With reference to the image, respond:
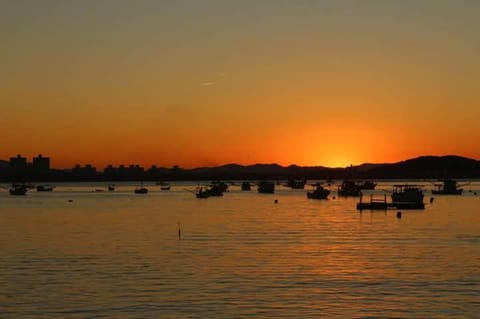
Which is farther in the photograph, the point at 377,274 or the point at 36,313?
the point at 377,274

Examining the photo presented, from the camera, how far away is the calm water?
127 feet

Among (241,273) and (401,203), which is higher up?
(401,203)

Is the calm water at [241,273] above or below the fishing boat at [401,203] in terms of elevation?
below

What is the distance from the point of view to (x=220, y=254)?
62156 millimetres

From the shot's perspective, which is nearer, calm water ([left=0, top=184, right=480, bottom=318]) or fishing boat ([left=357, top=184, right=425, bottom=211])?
calm water ([left=0, top=184, right=480, bottom=318])

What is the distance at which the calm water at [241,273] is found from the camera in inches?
1519

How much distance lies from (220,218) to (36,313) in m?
77.5

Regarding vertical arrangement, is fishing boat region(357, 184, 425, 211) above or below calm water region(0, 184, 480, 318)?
above

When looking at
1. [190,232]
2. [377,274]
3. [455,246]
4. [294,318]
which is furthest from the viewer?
[190,232]

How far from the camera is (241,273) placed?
166ft

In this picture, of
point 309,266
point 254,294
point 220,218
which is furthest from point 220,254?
point 220,218

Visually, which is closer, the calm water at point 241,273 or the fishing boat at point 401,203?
the calm water at point 241,273

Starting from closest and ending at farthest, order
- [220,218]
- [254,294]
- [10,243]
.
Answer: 1. [254,294]
2. [10,243]
3. [220,218]

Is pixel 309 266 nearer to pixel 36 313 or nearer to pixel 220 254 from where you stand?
pixel 220 254
